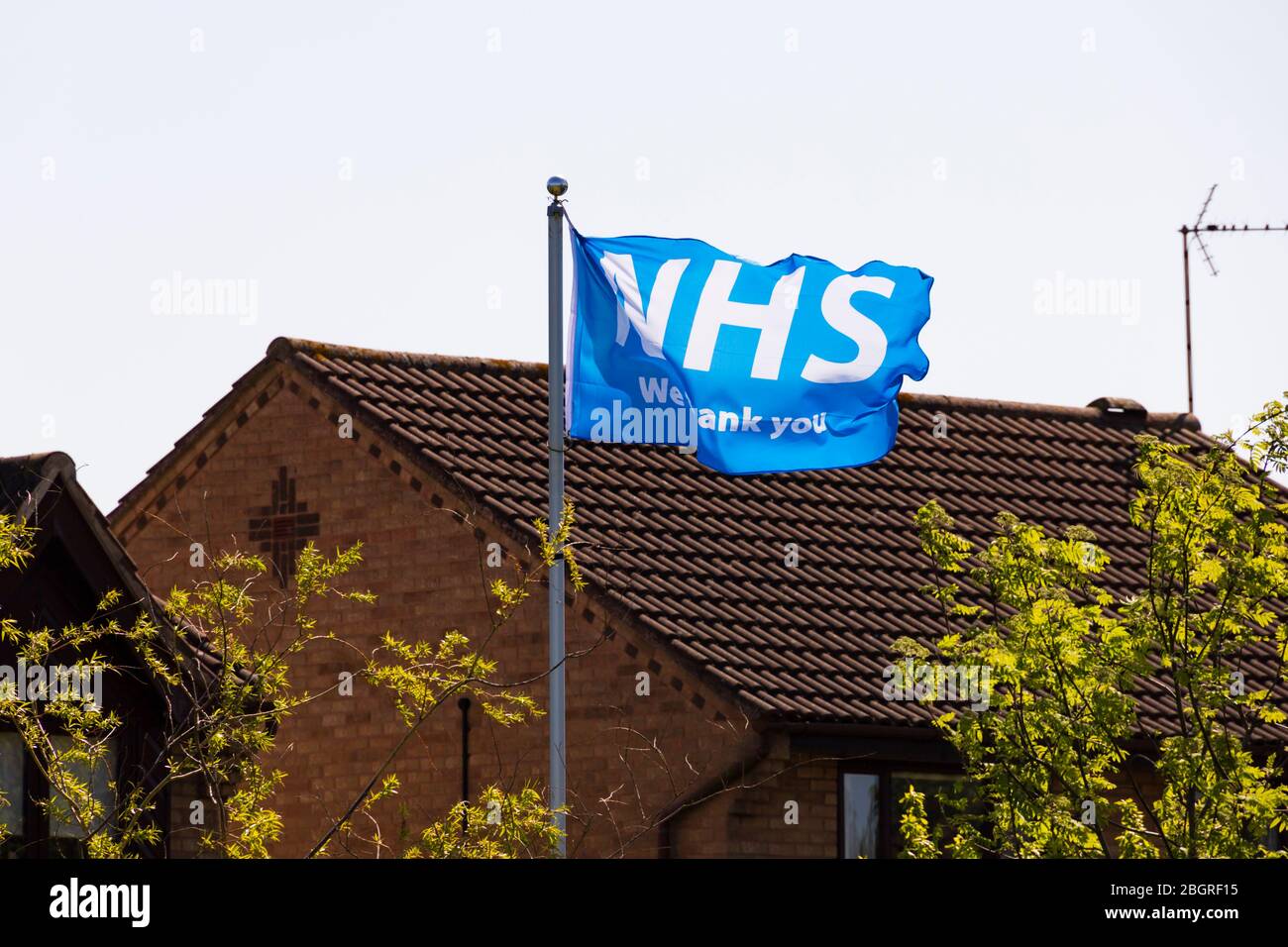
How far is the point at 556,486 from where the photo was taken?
14.9m

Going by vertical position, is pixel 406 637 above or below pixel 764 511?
below

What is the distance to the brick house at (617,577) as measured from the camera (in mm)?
19781

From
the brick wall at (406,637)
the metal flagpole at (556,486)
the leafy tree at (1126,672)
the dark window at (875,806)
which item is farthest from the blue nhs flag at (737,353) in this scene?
the dark window at (875,806)

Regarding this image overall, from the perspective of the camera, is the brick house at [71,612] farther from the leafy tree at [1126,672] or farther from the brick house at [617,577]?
the leafy tree at [1126,672]

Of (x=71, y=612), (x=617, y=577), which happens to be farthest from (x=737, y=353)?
(x=71, y=612)

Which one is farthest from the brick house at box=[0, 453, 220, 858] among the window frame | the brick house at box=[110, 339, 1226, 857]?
the window frame

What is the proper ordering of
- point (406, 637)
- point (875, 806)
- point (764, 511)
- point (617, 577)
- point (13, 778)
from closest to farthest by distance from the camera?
point (13, 778), point (875, 806), point (617, 577), point (406, 637), point (764, 511)

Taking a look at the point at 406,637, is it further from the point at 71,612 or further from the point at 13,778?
the point at 13,778

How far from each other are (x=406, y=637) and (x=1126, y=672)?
8.60 metres

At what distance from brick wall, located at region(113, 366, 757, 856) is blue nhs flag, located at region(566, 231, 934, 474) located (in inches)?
125

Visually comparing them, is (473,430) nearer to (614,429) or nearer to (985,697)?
(614,429)

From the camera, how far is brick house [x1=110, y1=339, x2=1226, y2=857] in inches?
779
